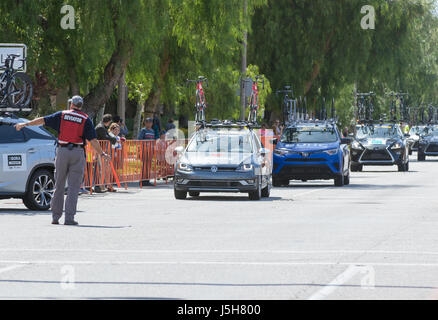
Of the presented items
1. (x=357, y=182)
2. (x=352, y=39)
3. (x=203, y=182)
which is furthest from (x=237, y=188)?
(x=352, y=39)

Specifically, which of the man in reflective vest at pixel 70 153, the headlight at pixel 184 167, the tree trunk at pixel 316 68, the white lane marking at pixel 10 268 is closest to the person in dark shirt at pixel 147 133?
the headlight at pixel 184 167

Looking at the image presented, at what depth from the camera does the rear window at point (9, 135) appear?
786 inches

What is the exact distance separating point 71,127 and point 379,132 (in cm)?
2512

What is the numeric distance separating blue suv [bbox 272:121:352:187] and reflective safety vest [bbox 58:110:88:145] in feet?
42.2

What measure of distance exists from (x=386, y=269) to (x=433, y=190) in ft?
56.4

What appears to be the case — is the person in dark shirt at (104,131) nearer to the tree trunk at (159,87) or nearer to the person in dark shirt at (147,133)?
the person in dark shirt at (147,133)

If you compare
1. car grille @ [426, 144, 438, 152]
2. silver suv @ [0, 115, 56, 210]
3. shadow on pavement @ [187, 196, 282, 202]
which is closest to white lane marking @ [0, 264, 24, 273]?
silver suv @ [0, 115, 56, 210]

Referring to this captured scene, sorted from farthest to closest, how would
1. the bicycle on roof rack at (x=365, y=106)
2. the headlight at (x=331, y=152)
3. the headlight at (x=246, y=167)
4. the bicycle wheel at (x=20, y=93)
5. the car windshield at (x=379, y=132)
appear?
the bicycle on roof rack at (x=365, y=106) → the car windshield at (x=379, y=132) → the headlight at (x=331, y=152) → the bicycle wheel at (x=20, y=93) → the headlight at (x=246, y=167)

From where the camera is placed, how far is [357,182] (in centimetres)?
3269

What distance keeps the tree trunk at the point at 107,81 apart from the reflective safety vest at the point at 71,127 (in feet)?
A: 45.1

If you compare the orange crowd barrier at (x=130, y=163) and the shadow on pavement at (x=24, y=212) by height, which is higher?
the orange crowd barrier at (x=130, y=163)

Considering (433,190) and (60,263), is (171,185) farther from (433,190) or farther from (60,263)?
(60,263)

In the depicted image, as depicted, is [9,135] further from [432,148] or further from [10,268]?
[432,148]
